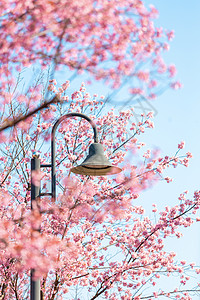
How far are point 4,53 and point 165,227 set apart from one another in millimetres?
7493

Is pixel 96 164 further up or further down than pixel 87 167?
further down

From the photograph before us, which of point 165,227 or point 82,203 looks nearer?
point 82,203

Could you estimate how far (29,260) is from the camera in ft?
18.0

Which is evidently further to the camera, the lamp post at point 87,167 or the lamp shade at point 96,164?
the lamp shade at point 96,164

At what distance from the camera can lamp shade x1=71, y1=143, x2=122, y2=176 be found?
7.54 meters

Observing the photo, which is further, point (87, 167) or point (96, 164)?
point (87, 167)

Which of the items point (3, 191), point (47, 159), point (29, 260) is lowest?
point (29, 260)

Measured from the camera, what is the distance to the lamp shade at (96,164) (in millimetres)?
7535

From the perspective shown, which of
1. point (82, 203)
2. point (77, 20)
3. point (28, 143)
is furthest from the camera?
point (28, 143)

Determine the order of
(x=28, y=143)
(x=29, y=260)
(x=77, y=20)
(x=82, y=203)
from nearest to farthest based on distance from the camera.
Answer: (x=77, y=20) → (x=29, y=260) → (x=82, y=203) → (x=28, y=143)

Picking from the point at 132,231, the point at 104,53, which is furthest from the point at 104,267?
the point at 104,53

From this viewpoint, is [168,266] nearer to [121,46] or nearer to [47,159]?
[47,159]

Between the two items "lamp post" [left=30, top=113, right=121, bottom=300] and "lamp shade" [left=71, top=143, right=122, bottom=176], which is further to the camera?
"lamp shade" [left=71, top=143, right=122, bottom=176]

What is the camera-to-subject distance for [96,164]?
293 inches
